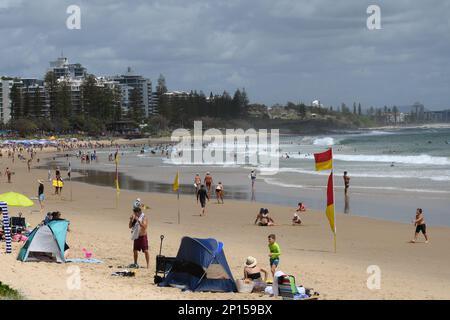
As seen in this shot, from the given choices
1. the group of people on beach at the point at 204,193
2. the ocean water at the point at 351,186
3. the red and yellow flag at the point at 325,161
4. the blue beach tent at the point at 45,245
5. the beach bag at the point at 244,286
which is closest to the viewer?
the beach bag at the point at 244,286

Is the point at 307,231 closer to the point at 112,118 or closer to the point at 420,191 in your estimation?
the point at 420,191

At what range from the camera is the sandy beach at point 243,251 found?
1028cm

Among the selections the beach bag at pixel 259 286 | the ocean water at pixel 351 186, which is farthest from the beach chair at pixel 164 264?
the ocean water at pixel 351 186

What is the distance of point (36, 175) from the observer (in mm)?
41625

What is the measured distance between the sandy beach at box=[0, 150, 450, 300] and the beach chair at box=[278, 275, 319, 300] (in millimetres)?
283

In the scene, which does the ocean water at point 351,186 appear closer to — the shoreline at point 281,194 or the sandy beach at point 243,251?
the shoreline at point 281,194

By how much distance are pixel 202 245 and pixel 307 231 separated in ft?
25.2

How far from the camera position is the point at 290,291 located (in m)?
10.0

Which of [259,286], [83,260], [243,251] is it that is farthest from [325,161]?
[83,260]

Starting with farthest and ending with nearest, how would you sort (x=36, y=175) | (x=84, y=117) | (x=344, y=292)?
(x=84, y=117)
(x=36, y=175)
(x=344, y=292)

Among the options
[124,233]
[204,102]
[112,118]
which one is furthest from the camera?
[204,102]

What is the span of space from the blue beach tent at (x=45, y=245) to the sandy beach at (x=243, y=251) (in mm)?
298

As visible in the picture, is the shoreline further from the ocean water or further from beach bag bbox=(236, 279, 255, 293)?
beach bag bbox=(236, 279, 255, 293)
